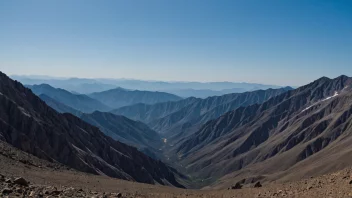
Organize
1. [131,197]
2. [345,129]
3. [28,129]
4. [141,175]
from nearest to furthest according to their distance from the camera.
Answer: [131,197] < [28,129] < [141,175] < [345,129]

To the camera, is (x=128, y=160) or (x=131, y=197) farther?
(x=128, y=160)

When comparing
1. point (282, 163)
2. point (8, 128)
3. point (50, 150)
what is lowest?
point (282, 163)

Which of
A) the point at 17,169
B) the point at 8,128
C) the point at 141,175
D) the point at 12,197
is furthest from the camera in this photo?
the point at 141,175

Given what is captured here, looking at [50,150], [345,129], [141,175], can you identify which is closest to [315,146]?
[345,129]

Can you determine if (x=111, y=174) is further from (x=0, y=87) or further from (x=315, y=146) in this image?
(x=315, y=146)

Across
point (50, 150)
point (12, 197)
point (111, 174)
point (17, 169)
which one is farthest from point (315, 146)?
point (12, 197)

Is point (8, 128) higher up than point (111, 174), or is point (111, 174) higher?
point (8, 128)

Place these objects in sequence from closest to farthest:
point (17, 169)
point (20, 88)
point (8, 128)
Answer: point (17, 169) < point (8, 128) < point (20, 88)

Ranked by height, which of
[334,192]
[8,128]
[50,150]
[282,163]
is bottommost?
[282,163]

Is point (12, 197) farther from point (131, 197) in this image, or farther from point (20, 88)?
point (20, 88)
